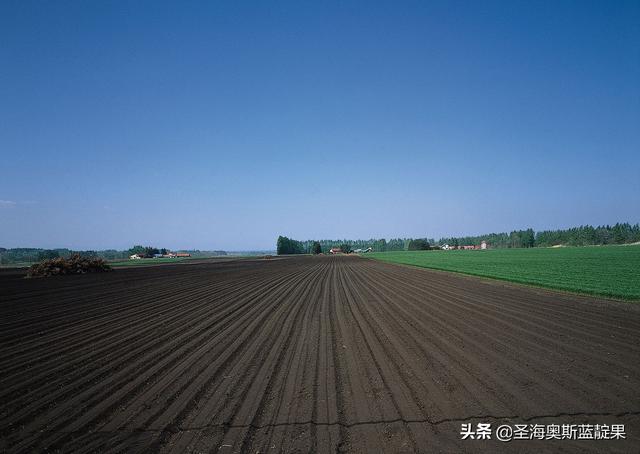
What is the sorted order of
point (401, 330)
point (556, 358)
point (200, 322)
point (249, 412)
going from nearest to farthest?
1. point (249, 412)
2. point (556, 358)
3. point (401, 330)
4. point (200, 322)

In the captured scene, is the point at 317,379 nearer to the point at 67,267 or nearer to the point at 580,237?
the point at 67,267

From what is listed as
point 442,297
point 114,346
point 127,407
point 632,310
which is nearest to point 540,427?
point 127,407

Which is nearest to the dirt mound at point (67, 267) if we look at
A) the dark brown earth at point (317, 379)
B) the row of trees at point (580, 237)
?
the dark brown earth at point (317, 379)

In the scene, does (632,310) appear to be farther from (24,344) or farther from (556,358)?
(24,344)

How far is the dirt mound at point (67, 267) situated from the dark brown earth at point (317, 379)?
26.4m

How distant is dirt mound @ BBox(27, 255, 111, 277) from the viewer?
33.0 meters

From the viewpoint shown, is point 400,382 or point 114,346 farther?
point 114,346

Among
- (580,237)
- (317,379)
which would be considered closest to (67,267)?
(317,379)

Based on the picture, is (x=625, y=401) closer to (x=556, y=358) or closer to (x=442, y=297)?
(x=556, y=358)

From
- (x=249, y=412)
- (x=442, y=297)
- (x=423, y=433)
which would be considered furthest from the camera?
(x=442, y=297)

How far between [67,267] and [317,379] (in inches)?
1532

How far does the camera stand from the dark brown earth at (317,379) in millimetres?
4211

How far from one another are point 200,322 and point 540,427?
30.9ft

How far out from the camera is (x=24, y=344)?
28.4ft
